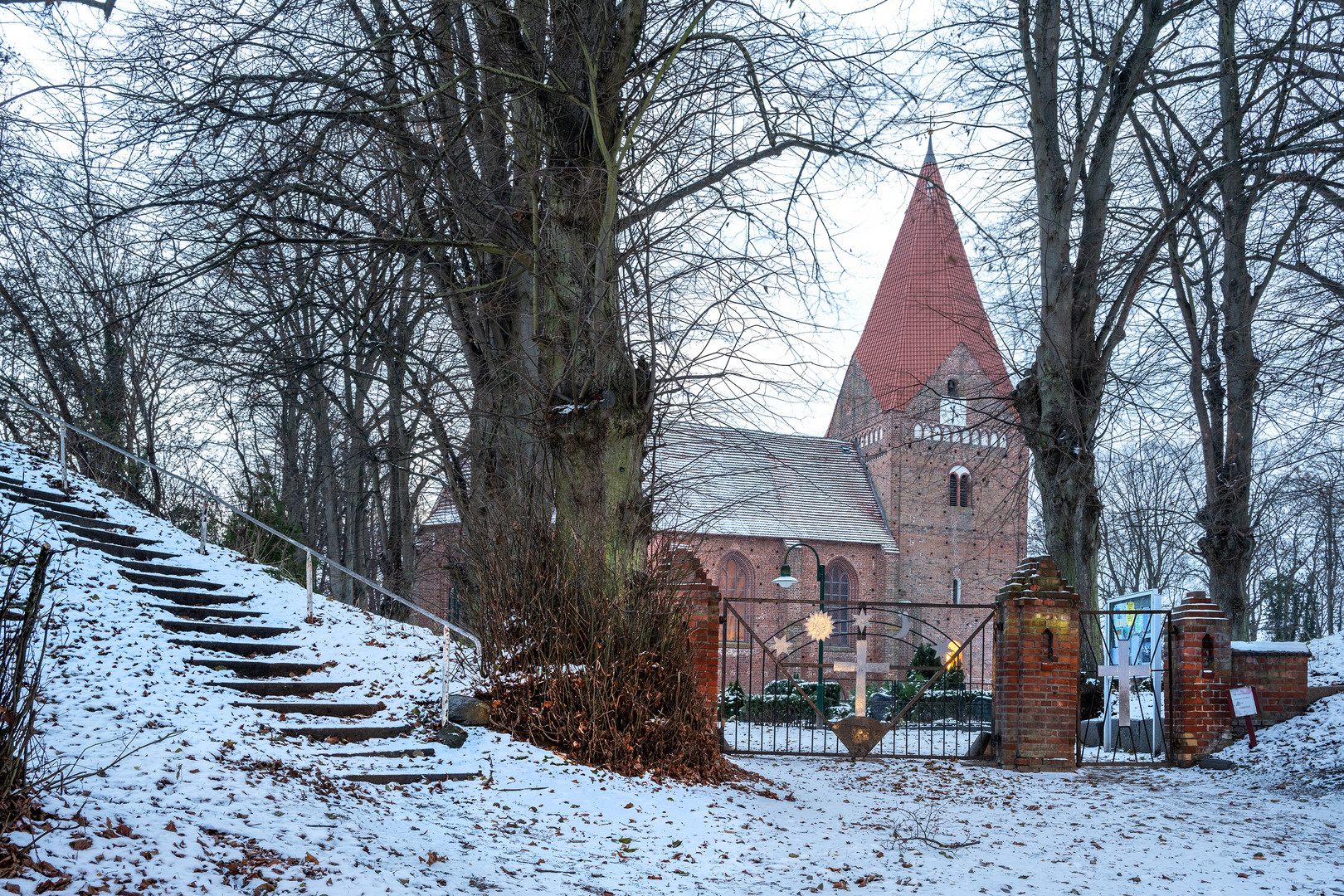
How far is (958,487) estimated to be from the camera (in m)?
37.9

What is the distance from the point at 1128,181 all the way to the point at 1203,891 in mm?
11714

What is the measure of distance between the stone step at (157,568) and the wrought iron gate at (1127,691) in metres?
10.0

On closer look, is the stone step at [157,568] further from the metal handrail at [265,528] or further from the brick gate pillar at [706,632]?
the brick gate pillar at [706,632]

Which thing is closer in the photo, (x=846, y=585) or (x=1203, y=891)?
(x=1203, y=891)

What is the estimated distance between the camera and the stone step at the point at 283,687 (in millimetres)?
8508

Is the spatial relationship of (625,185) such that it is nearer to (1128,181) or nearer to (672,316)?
(672,316)

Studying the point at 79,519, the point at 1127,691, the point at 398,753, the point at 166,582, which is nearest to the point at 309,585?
the point at 166,582

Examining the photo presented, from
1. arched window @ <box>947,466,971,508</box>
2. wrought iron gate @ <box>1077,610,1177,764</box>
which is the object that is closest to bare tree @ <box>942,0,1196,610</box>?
wrought iron gate @ <box>1077,610,1177,764</box>

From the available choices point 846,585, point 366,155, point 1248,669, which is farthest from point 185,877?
point 846,585

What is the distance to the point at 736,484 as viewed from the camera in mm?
34906

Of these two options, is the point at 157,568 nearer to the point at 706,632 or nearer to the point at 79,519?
the point at 79,519

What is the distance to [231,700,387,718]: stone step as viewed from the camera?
8211 millimetres

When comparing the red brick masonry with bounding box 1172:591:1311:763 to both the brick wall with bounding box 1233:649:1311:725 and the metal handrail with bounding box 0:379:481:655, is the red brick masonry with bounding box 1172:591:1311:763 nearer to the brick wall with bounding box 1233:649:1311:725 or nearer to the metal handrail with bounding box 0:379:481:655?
the brick wall with bounding box 1233:649:1311:725

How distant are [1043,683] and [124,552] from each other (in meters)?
10.3
